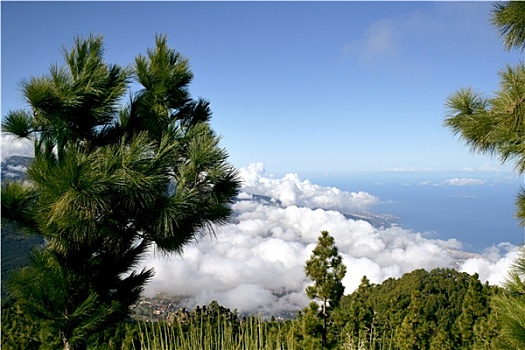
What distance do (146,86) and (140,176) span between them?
1652mm

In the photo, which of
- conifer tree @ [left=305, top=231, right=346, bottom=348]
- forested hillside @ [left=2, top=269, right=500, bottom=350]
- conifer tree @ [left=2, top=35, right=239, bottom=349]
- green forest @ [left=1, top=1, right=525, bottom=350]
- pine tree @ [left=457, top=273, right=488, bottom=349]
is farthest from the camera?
pine tree @ [left=457, top=273, right=488, bottom=349]

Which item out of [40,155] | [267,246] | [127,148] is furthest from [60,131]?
[267,246]

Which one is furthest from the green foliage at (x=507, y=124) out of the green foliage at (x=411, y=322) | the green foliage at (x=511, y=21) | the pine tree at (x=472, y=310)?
the pine tree at (x=472, y=310)

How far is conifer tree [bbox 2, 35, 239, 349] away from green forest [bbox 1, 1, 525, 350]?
12 mm

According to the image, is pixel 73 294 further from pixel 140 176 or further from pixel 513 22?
pixel 513 22

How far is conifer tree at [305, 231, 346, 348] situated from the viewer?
16.9 feet

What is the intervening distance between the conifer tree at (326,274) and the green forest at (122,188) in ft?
1.08

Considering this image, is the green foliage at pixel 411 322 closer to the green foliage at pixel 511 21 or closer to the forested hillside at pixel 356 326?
the forested hillside at pixel 356 326

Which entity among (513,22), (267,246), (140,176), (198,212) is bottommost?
(267,246)

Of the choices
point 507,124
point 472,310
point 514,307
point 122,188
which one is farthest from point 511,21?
point 472,310

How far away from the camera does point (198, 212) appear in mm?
4062

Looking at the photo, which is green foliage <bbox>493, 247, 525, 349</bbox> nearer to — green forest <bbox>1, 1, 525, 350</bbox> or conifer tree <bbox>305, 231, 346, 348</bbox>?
green forest <bbox>1, 1, 525, 350</bbox>

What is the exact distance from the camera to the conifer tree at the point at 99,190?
3.32 m

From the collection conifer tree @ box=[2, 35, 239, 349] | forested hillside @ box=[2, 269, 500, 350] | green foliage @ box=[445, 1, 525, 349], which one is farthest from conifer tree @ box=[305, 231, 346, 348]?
green foliage @ box=[445, 1, 525, 349]
